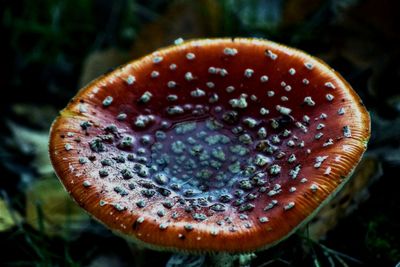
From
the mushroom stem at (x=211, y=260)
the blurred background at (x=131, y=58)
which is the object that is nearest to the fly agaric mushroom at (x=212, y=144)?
the mushroom stem at (x=211, y=260)

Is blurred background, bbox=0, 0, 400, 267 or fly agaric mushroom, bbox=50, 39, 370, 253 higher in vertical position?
fly agaric mushroom, bbox=50, 39, 370, 253

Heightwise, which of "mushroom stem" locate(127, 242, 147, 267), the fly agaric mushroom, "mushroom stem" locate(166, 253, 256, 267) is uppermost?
the fly agaric mushroom

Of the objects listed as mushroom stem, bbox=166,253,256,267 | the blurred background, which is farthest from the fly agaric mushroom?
the blurred background

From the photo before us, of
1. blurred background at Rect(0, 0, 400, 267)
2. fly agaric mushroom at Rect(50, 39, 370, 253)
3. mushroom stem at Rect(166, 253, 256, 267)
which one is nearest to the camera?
fly agaric mushroom at Rect(50, 39, 370, 253)

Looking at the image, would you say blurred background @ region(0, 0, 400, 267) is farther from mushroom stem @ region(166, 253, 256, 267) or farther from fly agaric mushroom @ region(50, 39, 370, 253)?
fly agaric mushroom @ region(50, 39, 370, 253)

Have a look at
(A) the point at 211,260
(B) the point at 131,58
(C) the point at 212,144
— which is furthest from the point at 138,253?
(B) the point at 131,58

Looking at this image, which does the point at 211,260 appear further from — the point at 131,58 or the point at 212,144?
the point at 131,58
